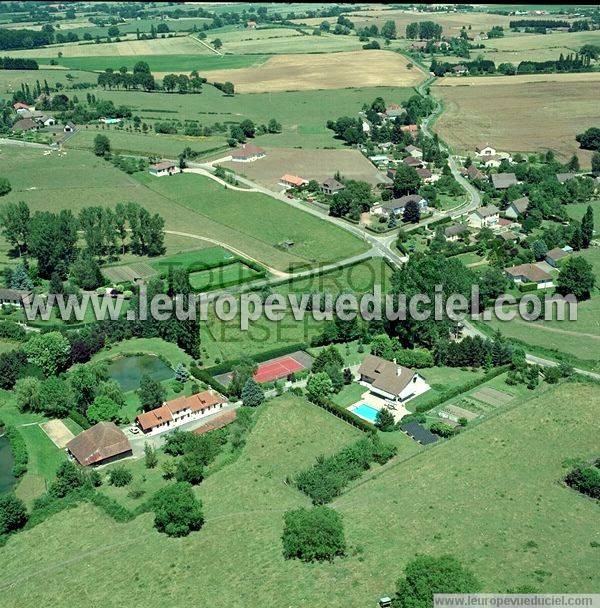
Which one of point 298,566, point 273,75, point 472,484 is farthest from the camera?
point 273,75

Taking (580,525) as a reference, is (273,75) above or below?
above

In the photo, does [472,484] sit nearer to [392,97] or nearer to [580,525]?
[580,525]

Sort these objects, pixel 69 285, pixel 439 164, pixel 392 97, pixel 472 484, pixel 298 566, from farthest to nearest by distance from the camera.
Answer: pixel 392 97
pixel 439 164
pixel 69 285
pixel 472 484
pixel 298 566

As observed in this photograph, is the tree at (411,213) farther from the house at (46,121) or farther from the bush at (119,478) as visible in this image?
the house at (46,121)

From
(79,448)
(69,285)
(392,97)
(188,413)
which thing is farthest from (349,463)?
(392,97)

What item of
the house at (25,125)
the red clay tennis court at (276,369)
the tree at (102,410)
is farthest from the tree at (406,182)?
the house at (25,125)
